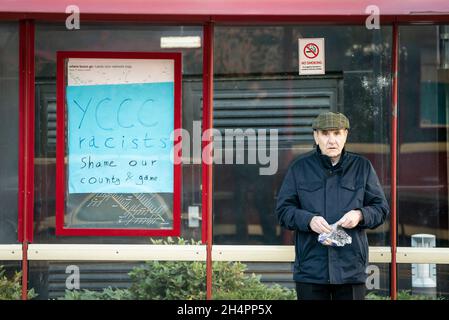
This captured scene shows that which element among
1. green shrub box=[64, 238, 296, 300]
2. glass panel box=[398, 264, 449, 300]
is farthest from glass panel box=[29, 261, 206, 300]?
glass panel box=[398, 264, 449, 300]

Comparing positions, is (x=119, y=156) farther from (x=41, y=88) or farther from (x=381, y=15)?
(x=381, y=15)

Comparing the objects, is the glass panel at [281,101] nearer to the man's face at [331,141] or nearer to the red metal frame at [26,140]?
the man's face at [331,141]

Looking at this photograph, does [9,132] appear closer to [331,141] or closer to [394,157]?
[331,141]

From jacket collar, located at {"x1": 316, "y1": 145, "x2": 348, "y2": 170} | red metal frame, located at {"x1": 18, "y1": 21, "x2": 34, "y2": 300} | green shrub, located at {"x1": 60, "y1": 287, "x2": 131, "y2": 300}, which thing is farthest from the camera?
green shrub, located at {"x1": 60, "y1": 287, "x2": 131, "y2": 300}

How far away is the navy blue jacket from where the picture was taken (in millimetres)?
5070

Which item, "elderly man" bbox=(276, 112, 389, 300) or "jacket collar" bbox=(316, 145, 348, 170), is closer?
"elderly man" bbox=(276, 112, 389, 300)

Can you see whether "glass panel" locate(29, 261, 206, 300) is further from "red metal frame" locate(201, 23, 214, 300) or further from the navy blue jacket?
the navy blue jacket

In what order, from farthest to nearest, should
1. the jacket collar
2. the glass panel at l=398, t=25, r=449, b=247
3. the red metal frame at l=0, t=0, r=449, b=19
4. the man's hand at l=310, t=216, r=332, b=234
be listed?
the glass panel at l=398, t=25, r=449, b=247
the red metal frame at l=0, t=0, r=449, b=19
the jacket collar
the man's hand at l=310, t=216, r=332, b=234

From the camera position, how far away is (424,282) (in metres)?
6.21

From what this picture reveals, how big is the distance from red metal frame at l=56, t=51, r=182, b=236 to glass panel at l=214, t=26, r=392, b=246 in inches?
13.7

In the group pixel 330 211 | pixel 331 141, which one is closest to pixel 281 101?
pixel 331 141

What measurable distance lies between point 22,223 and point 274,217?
2001mm

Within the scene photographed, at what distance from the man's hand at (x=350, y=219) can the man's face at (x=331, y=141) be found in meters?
0.43

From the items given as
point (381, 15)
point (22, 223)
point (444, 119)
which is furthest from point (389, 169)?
point (22, 223)
